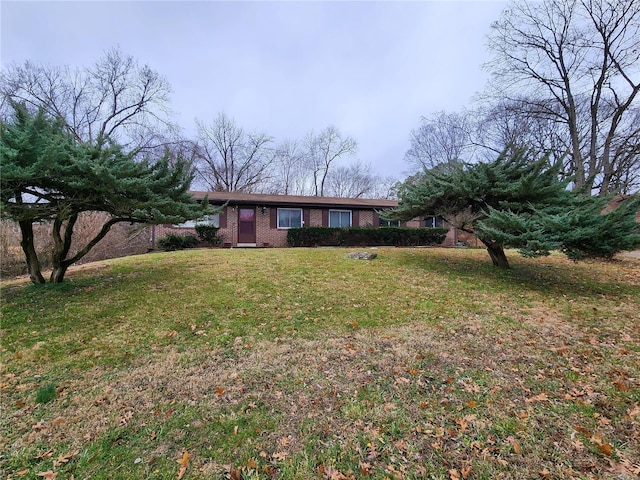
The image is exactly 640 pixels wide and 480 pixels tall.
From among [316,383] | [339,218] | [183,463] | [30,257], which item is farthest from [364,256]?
[30,257]

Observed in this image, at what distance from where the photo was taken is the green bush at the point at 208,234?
14.4 metres

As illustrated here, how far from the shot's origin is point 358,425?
265 cm

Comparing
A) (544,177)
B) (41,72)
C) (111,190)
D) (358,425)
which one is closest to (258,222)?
(111,190)

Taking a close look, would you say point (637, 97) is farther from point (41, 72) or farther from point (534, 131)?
point (41, 72)

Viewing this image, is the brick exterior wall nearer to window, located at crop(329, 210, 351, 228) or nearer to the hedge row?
window, located at crop(329, 210, 351, 228)

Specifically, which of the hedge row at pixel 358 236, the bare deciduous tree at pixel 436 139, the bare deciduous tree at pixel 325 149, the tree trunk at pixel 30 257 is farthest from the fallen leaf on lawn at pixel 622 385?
the bare deciduous tree at pixel 325 149

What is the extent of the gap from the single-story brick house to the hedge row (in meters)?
0.98

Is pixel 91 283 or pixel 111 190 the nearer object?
pixel 111 190

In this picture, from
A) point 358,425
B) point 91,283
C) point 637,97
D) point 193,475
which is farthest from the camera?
point 637,97

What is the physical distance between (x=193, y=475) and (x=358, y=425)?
1.40 meters

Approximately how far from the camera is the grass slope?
90.0 inches

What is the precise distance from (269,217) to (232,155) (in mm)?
18309

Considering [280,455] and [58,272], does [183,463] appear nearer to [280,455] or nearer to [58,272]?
[280,455]

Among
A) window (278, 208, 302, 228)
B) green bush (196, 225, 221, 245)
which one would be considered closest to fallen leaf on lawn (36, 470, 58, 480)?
green bush (196, 225, 221, 245)
